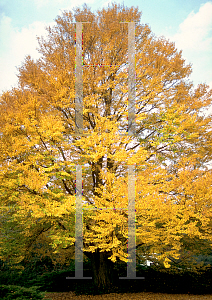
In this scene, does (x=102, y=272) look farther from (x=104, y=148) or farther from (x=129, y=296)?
(x=104, y=148)

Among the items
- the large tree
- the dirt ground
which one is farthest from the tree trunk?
the dirt ground

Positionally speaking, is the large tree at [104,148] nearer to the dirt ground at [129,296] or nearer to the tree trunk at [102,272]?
the tree trunk at [102,272]

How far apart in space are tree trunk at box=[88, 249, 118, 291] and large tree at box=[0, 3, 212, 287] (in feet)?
0.14

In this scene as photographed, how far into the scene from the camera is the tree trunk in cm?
959

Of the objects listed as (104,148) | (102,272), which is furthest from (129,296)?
(104,148)

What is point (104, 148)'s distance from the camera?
7258 millimetres

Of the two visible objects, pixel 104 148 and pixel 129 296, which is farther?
pixel 129 296

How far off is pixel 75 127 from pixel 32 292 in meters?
5.90

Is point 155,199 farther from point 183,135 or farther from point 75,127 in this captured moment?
point 75,127

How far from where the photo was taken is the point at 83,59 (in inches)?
365

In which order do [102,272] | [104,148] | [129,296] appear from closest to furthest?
[104,148] → [129,296] → [102,272]

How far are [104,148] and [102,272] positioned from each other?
19.7 feet

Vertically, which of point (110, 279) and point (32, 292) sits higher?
point (32, 292)

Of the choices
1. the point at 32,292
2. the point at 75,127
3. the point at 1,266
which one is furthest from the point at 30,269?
the point at 75,127
